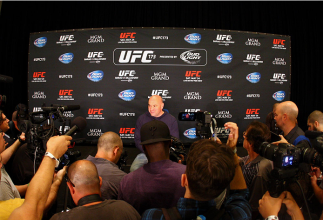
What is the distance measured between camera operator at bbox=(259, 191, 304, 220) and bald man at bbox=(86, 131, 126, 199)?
0.90m

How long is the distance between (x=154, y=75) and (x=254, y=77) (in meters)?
1.95

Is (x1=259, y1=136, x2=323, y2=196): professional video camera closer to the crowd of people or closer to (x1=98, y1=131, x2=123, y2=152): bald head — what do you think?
the crowd of people

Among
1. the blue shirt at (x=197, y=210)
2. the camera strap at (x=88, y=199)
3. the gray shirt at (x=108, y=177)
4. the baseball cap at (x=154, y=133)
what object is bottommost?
the gray shirt at (x=108, y=177)

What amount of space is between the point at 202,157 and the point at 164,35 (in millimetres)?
3474

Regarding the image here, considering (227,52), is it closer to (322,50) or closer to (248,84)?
(248,84)

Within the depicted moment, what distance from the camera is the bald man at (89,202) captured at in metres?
0.85

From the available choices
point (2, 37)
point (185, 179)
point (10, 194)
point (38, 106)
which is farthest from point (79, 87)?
point (185, 179)

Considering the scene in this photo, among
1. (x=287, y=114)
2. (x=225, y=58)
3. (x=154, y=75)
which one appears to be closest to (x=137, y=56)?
(x=154, y=75)

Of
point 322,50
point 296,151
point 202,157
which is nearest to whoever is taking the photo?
point 202,157

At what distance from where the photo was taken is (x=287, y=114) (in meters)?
2.09

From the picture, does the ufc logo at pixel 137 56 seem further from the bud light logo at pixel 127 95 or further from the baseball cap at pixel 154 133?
the baseball cap at pixel 154 133

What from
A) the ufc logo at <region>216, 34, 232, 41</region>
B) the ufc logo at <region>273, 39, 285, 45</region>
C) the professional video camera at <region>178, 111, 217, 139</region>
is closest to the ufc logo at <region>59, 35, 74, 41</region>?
the ufc logo at <region>216, 34, 232, 41</region>

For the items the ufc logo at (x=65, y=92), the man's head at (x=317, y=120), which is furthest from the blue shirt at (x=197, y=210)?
the ufc logo at (x=65, y=92)

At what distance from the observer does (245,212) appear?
77 cm
